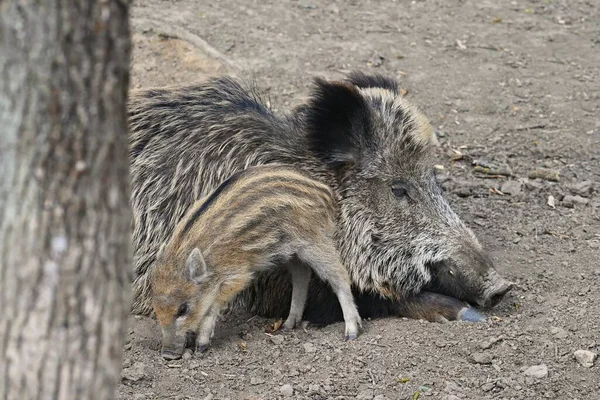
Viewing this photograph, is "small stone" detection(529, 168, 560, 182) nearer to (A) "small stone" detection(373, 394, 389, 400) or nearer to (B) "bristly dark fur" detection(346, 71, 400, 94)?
(B) "bristly dark fur" detection(346, 71, 400, 94)

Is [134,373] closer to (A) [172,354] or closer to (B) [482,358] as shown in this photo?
(A) [172,354]

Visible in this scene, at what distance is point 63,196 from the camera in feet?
6.83

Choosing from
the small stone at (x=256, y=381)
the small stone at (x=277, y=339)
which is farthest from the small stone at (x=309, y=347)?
the small stone at (x=256, y=381)

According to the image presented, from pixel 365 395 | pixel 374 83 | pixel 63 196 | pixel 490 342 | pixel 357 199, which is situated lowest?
pixel 365 395

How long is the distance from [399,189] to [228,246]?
1139 millimetres

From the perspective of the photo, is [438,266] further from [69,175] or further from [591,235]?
[69,175]

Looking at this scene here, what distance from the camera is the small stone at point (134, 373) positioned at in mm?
4301

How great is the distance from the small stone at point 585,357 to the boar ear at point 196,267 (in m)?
1.84

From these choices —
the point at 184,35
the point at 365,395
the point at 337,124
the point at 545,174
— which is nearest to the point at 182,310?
the point at 365,395

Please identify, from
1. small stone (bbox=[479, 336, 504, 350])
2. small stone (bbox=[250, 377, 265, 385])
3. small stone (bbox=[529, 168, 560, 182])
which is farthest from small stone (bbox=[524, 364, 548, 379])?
small stone (bbox=[529, 168, 560, 182])

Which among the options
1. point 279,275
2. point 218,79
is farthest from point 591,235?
point 218,79

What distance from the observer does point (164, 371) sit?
4430 mm

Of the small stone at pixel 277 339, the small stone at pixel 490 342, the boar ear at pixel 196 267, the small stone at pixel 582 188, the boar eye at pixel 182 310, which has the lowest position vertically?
the small stone at pixel 277 339

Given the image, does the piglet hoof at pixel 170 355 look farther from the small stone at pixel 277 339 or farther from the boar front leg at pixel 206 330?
the small stone at pixel 277 339
